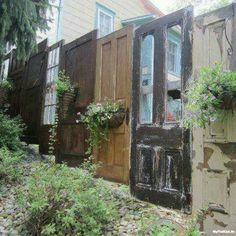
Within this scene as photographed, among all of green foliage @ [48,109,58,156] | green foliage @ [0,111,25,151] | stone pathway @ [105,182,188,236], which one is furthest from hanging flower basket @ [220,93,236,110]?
green foliage @ [0,111,25,151]

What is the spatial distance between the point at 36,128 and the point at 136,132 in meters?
4.09

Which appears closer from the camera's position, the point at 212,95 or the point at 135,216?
the point at 212,95

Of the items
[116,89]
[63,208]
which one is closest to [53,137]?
[116,89]

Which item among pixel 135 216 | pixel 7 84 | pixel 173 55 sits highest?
pixel 173 55

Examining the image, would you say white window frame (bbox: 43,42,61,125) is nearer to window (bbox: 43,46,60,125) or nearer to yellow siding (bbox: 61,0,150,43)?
window (bbox: 43,46,60,125)

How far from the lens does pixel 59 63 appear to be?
24.0 ft

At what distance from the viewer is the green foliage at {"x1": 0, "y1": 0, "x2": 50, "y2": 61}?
4844mm

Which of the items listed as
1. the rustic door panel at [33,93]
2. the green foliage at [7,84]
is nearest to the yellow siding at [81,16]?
the rustic door panel at [33,93]

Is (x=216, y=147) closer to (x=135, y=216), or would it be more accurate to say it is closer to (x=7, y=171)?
(x=135, y=216)

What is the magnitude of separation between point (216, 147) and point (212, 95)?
73 centimetres

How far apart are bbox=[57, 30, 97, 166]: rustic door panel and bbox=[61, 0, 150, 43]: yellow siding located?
7.15 feet

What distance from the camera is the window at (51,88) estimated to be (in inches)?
298

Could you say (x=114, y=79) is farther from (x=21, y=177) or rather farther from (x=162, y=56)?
(x=21, y=177)

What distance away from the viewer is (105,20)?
403 inches
